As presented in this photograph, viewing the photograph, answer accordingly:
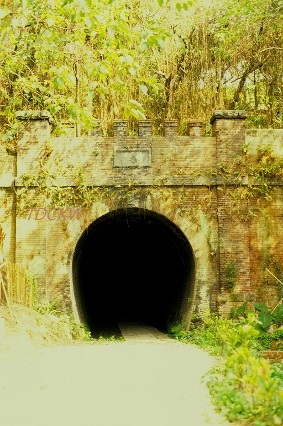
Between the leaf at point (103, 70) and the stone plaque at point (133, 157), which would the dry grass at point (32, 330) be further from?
the leaf at point (103, 70)

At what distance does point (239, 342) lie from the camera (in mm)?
5711

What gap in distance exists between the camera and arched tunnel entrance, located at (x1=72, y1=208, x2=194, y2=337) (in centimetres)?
1284

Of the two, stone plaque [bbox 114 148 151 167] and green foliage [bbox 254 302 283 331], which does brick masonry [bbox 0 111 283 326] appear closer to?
stone plaque [bbox 114 148 151 167]

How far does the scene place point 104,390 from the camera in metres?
5.31

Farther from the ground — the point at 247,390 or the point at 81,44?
the point at 81,44

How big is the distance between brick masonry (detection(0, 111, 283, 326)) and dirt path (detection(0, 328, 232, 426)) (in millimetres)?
3528

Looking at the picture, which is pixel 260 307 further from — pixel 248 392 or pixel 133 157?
pixel 248 392

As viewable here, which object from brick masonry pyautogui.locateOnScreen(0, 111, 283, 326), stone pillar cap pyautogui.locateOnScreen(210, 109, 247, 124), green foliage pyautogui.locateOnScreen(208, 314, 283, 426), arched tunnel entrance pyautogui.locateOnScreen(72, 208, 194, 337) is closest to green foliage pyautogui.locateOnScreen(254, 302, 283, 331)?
brick masonry pyautogui.locateOnScreen(0, 111, 283, 326)

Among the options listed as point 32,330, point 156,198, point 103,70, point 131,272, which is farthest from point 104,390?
point 131,272

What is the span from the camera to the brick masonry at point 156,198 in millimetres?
11508

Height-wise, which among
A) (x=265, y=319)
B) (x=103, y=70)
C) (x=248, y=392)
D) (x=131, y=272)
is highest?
(x=103, y=70)

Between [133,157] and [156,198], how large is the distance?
1.06 metres

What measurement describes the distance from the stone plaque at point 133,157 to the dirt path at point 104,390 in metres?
4.90

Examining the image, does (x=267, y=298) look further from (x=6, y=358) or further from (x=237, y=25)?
(x=237, y=25)
